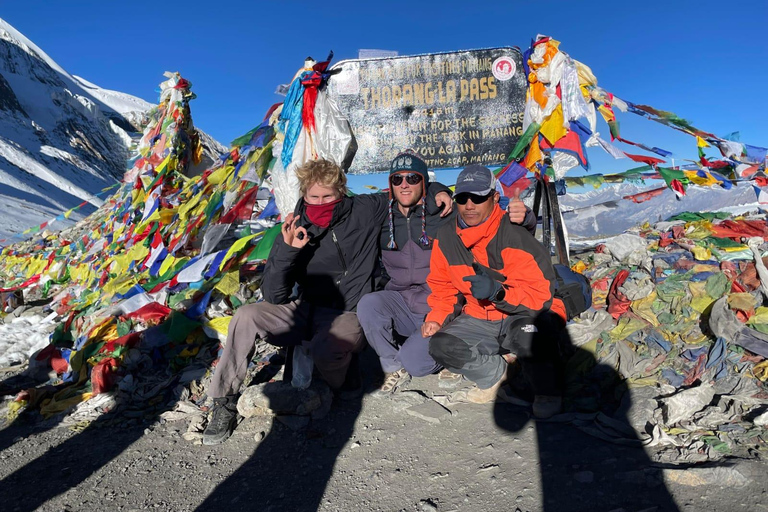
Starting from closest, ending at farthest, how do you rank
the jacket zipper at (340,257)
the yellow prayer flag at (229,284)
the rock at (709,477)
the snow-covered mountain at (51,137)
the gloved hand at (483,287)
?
the rock at (709,477)
the gloved hand at (483,287)
the jacket zipper at (340,257)
the yellow prayer flag at (229,284)
the snow-covered mountain at (51,137)

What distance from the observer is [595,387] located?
119 inches

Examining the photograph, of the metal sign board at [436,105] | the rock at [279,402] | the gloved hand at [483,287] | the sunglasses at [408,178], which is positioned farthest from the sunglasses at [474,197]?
the metal sign board at [436,105]

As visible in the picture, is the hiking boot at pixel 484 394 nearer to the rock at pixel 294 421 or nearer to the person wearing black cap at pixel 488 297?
the person wearing black cap at pixel 488 297

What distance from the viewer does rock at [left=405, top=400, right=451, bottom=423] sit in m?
2.91

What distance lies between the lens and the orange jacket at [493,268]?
275 centimetres

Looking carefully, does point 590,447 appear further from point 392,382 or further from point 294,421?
point 294,421

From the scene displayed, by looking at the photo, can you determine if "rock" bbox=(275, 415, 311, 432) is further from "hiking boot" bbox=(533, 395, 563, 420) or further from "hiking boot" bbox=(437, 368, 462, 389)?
"hiking boot" bbox=(533, 395, 563, 420)

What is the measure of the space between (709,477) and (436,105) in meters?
4.19

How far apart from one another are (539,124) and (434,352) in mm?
3003

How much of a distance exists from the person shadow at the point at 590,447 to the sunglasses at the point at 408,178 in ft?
5.01

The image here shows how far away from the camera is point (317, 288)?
3.27m

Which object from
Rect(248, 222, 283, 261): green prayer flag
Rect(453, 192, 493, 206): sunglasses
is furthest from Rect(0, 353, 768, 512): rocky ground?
Rect(248, 222, 283, 261): green prayer flag

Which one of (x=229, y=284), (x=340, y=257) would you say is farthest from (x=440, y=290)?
(x=229, y=284)

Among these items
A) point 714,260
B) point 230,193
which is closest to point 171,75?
point 230,193
